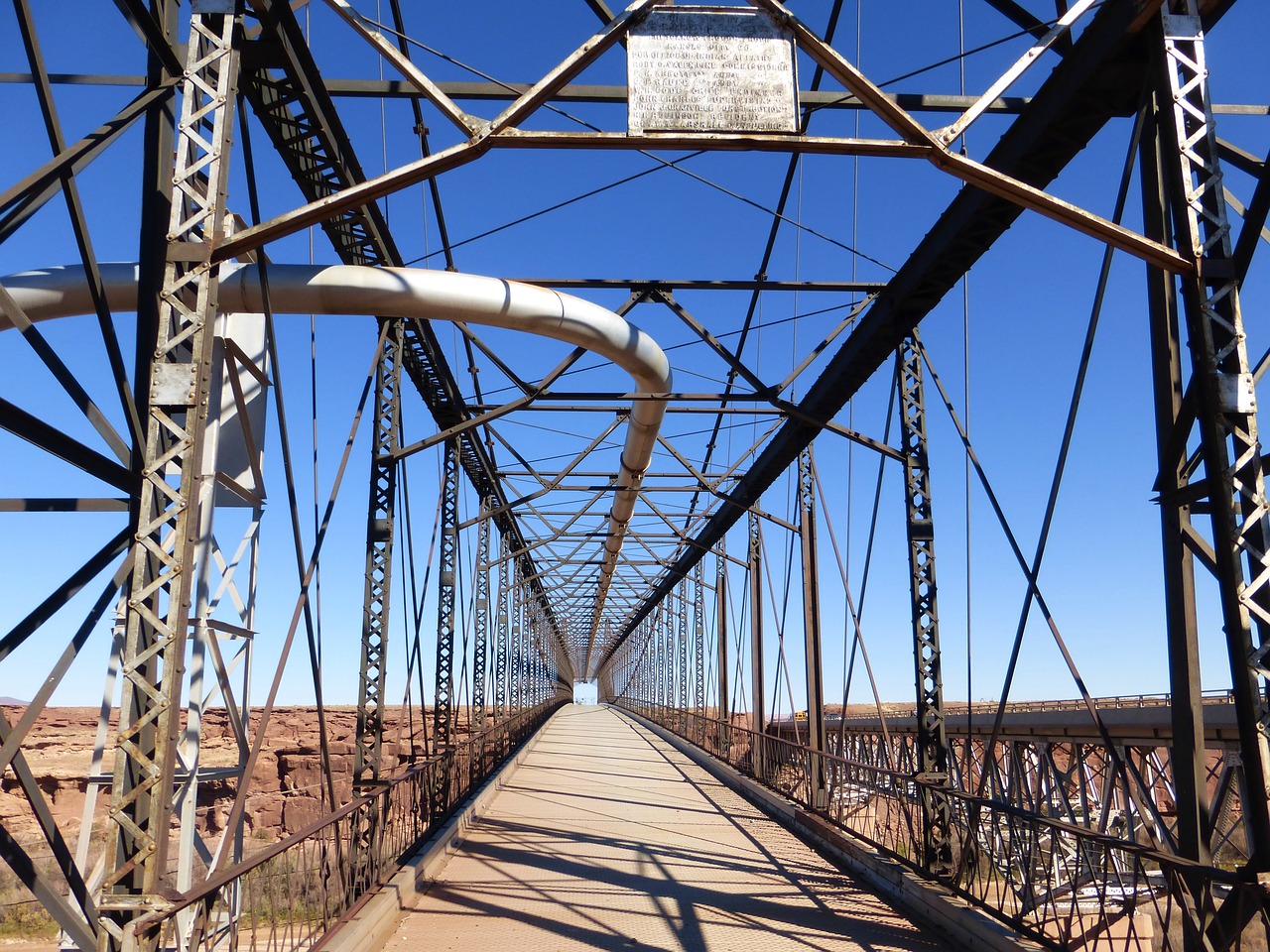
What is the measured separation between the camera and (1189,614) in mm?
6496

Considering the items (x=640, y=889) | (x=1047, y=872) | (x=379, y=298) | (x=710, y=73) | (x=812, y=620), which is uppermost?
(x=710, y=73)

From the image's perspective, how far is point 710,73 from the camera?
720 cm

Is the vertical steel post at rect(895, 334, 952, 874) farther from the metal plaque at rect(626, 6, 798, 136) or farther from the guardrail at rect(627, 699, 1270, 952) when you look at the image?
the metal plaque at rect(626, 6, 798, 136)

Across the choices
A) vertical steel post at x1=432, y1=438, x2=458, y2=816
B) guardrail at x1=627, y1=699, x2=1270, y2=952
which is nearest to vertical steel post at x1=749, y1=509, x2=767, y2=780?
guardrail at x1=627, y1=699, x2=1270, y2=952

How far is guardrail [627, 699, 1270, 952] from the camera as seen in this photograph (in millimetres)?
5785

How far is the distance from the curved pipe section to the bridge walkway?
562cm

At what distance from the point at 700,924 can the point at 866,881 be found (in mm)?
2879

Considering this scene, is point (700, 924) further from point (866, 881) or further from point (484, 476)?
point (484, 476)

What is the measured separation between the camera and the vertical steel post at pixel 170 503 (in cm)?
570

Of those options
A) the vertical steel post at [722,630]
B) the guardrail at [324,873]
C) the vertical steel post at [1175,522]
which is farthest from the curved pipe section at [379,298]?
the vertical steel post at [722,630]

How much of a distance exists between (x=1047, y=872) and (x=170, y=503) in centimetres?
731

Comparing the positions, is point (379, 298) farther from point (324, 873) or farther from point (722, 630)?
point (722, 630)

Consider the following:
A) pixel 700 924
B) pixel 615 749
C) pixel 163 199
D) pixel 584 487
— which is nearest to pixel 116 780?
pixel 163 199

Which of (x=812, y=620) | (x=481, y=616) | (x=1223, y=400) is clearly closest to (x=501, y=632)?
(x=481, y=616)
